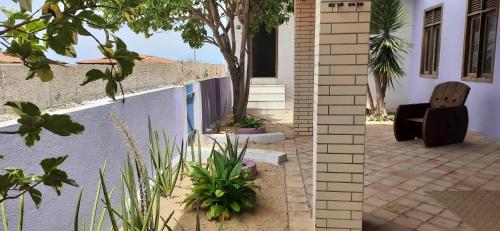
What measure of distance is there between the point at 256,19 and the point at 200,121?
8.67 feet

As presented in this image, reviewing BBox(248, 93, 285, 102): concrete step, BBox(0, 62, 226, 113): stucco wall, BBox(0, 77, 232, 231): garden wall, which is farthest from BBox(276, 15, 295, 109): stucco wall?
BBox(0, 77, 232, 231): garden wall

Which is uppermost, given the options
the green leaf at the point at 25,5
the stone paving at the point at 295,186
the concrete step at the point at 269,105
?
the green leaf at the point at 25,5

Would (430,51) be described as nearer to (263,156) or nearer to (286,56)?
(286,56)

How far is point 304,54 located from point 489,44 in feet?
9.99

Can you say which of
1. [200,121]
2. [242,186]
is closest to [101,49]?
[242,186]

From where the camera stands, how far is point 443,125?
5.16 m

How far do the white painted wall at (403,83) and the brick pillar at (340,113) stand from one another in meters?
7.83

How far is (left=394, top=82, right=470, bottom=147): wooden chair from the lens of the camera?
511 cm

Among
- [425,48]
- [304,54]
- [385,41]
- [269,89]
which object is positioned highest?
[385,41]

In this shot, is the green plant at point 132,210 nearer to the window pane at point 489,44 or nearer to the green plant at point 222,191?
the green plant at point 222,191

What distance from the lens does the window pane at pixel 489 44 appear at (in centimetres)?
576

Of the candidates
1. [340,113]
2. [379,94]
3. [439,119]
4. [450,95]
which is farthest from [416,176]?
[379,94]

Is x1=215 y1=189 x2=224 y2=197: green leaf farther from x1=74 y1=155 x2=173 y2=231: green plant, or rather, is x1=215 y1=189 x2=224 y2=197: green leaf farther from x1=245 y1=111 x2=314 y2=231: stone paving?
x1=74 y1=155 x2=173 y2=231: green plant

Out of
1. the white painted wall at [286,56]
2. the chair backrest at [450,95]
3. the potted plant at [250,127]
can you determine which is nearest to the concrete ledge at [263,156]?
the potted plant at [250,127]
